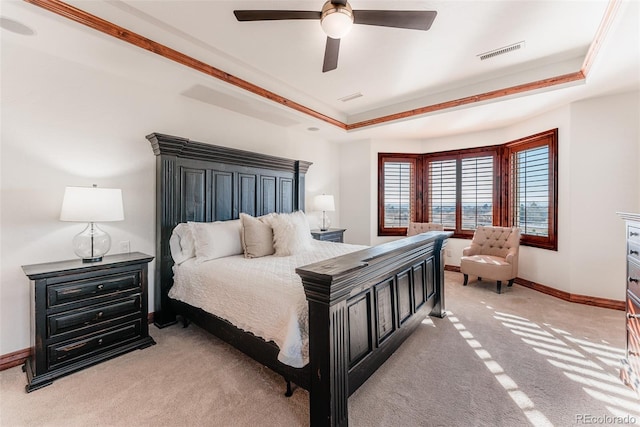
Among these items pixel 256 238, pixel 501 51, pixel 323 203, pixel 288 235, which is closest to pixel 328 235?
pixel 323 203

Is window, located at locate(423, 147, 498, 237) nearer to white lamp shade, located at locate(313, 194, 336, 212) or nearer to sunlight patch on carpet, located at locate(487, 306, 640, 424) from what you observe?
white lamp shade, located at locate(313, 194, 336, 212)

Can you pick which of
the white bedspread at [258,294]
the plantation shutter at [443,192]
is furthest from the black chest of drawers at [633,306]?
the plantation shutter at [443,192]

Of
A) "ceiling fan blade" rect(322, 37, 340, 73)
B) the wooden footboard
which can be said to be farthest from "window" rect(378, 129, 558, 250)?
"ceiling fan blade" rect(322, 37, 340, 73)

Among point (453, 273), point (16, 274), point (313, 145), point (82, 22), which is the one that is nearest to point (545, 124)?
point (453, 273)

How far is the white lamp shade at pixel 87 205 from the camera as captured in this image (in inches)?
86.0

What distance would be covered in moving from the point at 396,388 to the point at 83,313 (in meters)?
2.48

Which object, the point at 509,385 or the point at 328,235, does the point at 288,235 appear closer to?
the point at 328,235

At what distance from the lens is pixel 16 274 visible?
7.38 feet

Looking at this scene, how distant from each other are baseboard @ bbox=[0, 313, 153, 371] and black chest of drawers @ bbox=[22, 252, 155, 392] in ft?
0.46

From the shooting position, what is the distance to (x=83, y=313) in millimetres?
2172

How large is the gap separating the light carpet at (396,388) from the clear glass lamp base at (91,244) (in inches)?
36.1

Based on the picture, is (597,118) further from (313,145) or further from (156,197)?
(156,197)

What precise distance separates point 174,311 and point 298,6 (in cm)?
314
